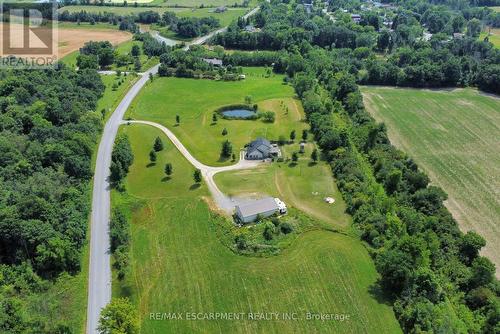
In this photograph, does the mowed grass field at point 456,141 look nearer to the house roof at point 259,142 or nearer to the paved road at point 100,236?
the house roof at point 259,142

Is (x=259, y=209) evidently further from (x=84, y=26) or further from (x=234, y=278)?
(x=84, y=26)

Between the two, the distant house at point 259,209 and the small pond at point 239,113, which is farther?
the small pond at point 239,113

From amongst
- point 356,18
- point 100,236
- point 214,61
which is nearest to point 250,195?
point 100,236

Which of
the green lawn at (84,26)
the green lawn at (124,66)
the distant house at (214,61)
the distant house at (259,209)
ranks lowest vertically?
the distant house at (259,209)

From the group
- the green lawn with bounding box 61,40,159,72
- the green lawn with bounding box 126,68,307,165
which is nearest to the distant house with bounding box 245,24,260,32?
the green lawn with bounding box 126,68,307,165

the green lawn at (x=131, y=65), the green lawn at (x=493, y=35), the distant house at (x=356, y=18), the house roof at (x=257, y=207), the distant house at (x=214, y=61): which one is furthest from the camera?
the distant house at (x=356, y=18)

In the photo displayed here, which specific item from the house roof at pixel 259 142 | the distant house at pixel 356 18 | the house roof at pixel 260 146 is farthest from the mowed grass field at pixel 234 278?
the distant house at pixel 356 18

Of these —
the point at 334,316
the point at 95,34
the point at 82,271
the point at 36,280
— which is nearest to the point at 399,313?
the point at 334,316

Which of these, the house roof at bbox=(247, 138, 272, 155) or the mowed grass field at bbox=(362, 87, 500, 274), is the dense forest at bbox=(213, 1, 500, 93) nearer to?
the mowed grass field at bbox=(362, 87, 500, 274)
